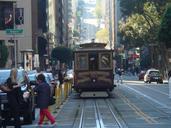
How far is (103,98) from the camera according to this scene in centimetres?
4641

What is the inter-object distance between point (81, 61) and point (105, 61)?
1.60m

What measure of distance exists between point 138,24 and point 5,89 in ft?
245

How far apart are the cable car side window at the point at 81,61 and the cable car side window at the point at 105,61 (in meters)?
1.00

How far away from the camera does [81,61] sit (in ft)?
149

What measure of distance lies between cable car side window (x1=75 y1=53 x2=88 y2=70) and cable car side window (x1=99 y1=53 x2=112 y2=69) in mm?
997

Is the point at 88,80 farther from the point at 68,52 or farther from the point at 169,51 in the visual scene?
the point at 68,52

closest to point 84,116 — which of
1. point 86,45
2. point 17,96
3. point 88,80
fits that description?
point 17,96

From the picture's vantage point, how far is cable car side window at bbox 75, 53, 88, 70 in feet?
148

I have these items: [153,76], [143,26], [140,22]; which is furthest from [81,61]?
[143,26]

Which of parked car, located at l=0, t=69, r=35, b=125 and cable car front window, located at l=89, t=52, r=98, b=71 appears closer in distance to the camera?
parked car, located at l=0, t=69, r=35, b=125

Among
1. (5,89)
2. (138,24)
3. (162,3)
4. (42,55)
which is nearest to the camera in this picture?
(5,89)

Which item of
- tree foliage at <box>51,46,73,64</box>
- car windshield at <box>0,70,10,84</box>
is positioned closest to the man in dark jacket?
car windshield at <box>0,70,10,84</box>

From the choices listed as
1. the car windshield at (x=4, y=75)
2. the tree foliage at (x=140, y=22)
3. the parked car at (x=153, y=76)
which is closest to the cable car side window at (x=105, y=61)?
the car windshield at (x=4, y=75)

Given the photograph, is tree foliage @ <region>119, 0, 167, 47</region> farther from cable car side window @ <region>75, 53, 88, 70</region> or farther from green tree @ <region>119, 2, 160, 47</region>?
cable car side window @ <region>75, 53, 88, 70</region>
